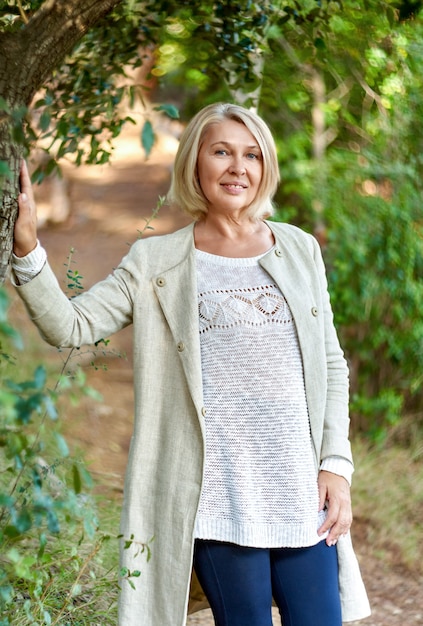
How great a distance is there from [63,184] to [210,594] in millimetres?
5859

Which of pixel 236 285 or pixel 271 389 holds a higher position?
pixel 236 285

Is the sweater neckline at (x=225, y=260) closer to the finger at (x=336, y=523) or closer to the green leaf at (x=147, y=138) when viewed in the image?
the green leaf at (x=147, y=138)

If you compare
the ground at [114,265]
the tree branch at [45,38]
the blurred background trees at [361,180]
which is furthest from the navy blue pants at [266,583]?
the blurred background trees at [361,180]

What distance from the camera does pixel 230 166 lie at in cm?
237

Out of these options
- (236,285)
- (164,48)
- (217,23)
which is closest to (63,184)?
(164,48)

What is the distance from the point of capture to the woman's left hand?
7.40 ft

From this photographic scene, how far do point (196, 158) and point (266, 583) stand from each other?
1.13 meters

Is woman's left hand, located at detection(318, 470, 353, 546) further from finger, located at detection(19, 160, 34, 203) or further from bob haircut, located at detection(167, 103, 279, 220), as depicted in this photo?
finger, located at detection(19, 160, 34, 203)

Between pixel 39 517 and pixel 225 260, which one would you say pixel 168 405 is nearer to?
pixel 225 260

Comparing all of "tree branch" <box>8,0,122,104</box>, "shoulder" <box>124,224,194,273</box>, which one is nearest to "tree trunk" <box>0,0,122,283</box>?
"tree branch" <box>8,0,122,104</box>

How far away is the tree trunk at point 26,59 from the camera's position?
187 cm

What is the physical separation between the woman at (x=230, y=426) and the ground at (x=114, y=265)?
180 centimetres

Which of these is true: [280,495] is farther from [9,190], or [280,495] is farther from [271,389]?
[9,190]

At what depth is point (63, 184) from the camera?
7664mm
